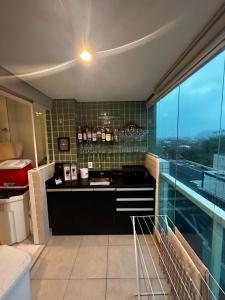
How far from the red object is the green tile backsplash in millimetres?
623

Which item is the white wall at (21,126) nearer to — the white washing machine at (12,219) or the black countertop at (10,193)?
the black countertop at (10,193)

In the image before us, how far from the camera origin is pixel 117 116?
10.3 ft

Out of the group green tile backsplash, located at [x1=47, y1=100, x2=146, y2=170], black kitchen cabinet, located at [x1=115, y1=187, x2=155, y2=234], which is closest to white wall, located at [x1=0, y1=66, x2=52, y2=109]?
green tile backsplash, located at [x1=47, y1=100, x2=146, y2=170]

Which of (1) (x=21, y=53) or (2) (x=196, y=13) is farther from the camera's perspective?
(1) (x=21, y=53)

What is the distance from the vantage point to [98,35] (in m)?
1.11

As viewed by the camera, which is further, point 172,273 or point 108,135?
point 108,135

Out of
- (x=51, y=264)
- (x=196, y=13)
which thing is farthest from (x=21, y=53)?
(x=51, y=264)

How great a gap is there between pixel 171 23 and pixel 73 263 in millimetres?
2483

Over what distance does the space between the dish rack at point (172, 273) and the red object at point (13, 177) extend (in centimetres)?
167

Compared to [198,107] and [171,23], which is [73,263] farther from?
[171,23]

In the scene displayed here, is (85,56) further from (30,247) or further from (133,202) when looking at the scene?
(30,247)

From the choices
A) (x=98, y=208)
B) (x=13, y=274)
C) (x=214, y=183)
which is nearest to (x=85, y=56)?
(x=214, y=183)

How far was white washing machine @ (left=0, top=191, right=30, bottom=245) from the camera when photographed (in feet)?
7.58

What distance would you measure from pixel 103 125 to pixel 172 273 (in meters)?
2.35
